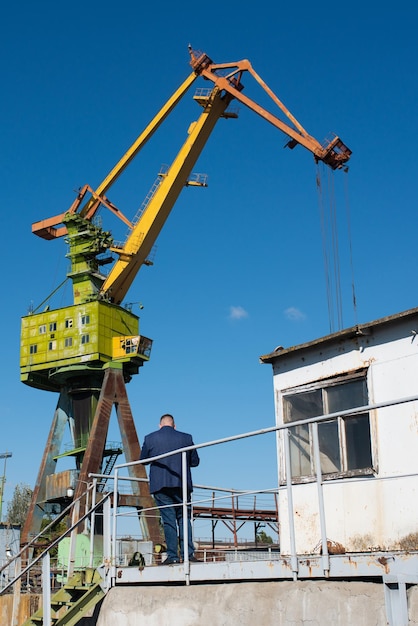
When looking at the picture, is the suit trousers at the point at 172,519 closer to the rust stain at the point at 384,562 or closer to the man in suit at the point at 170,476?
the man in suit at the point at 170,476

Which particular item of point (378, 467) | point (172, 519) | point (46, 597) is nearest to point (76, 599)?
point (46, 597)

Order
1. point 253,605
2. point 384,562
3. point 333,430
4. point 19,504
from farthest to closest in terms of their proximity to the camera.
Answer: point 19,504 < point 333,430 < point 253,605 < point 384,562

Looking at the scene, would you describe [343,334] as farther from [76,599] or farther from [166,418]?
[76,599]

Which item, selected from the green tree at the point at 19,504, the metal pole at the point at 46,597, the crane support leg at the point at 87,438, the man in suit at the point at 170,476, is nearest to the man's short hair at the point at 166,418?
the man in suit at the point at 170,476

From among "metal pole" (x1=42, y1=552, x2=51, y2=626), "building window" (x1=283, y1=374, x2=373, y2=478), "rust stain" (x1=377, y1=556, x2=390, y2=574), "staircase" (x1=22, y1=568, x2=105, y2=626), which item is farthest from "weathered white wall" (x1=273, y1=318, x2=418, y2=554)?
"metal pole" (x1=42, y1=552, x2=51, y2=626)

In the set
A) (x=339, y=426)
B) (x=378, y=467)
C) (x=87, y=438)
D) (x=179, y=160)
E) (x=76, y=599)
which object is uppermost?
(x=179, y=160)

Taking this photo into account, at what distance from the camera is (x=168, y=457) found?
8.95m

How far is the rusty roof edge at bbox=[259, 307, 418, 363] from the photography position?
8.54 meters

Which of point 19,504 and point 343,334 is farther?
point 19,504

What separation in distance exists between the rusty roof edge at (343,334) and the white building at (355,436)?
0.01 m

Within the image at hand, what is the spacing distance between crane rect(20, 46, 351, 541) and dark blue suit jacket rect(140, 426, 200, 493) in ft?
90.8

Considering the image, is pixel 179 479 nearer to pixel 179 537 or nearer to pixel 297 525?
pixel 179 537

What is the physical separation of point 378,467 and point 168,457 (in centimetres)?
243

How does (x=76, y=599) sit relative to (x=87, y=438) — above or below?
below
